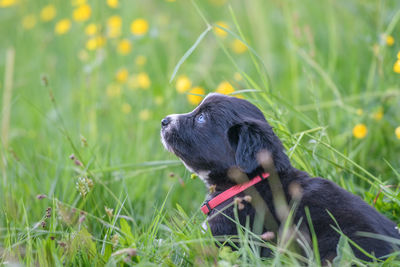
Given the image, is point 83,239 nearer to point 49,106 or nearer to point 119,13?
point 49,106

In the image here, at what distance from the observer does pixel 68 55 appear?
18.5ft

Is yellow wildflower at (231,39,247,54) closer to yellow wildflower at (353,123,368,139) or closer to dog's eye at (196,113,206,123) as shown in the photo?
yellow wildflower at (353,123,368,139)

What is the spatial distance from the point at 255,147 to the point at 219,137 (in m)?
0.33

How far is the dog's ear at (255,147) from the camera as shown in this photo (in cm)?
260

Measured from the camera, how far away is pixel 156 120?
4324mm

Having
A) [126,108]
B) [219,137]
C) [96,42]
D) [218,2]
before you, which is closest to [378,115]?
[219,137]

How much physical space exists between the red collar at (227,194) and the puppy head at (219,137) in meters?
0.05

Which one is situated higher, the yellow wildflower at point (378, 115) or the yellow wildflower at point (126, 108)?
the yellow wildflower at point (126, 108)

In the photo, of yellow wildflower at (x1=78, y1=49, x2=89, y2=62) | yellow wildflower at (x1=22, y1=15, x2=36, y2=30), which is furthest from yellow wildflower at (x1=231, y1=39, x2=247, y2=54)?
yellow wildflower at (x1=22, y1=15, x2=36, y2=30)

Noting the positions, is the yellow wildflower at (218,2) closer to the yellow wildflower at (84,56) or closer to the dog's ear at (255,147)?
the yellow wildflower at (84,56)

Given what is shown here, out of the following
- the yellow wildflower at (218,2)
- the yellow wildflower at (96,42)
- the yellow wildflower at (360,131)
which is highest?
the yellow wildflower at (96,42)

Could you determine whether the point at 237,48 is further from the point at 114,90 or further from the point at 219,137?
the point at 219,137

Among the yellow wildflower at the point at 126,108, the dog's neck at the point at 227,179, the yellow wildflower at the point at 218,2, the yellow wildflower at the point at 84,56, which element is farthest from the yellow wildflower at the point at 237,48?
the dog's neck at the point at 227,179

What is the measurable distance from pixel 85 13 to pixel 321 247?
334 centimetres
